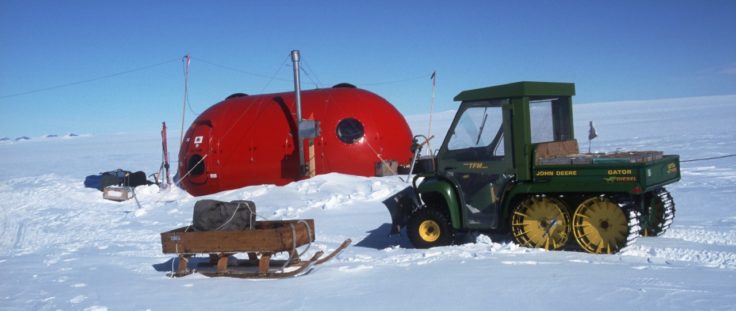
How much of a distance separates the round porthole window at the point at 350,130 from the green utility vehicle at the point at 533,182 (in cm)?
784

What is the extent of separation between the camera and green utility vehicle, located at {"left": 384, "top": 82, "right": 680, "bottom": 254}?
24.7 ft

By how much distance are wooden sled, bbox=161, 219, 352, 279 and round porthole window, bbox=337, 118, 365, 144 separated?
343 inches

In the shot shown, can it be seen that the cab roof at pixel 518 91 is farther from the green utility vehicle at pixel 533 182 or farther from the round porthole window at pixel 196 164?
the round porthole window at pixel 196 164

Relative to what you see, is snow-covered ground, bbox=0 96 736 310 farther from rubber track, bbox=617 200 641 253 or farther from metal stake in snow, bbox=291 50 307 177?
metal stake in snow, bbox=291 50 307 177

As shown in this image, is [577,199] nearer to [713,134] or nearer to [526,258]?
[526,258]

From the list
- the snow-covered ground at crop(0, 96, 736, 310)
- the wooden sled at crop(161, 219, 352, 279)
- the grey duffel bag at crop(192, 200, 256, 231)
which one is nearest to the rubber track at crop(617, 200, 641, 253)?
the snow-covered ground at crop(0, 96, 736, 310)

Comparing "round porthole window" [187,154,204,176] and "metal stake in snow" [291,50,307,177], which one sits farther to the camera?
"round porthole window" [187,154,204,176]

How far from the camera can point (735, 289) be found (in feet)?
18.9

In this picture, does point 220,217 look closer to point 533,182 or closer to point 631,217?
point 533,182

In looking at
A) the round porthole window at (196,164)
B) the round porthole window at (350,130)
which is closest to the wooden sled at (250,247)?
the round porthole window at (350,130)

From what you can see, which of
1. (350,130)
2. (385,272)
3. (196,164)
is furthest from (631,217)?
(196,164)

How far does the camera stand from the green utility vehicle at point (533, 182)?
753cm

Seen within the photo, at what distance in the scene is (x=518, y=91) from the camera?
26.0ft

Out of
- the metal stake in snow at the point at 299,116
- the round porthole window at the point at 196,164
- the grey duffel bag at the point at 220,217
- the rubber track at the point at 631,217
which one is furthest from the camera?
the round porthole window at the point at 196,164
